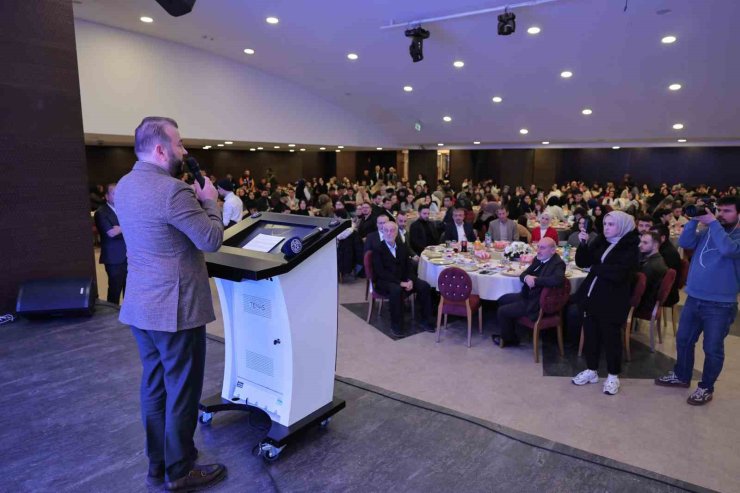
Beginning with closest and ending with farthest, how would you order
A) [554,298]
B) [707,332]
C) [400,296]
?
[707,332], [554,298], [400,296]

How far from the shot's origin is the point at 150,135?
2.04m

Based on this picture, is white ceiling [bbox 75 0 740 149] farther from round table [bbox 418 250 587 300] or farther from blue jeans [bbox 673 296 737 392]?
blue jeans [bbox 673 296 737 392]

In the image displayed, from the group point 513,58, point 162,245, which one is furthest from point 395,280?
point 513,58

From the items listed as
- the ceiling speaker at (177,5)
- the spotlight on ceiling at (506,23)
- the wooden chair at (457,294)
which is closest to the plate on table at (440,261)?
the wooden chair at (457,294)

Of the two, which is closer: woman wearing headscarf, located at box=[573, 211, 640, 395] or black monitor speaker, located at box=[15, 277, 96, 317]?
woman wearing headscarf, located at box=[573, 211, 640, 395]

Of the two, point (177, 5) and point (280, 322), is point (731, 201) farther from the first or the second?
point (177, 5)

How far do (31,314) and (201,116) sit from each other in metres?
8.55

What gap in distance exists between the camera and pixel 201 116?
12188mm

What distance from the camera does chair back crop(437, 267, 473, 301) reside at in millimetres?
5316

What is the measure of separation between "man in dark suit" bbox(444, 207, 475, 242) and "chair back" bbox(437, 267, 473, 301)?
84.3 inches

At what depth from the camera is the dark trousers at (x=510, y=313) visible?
5.17 m

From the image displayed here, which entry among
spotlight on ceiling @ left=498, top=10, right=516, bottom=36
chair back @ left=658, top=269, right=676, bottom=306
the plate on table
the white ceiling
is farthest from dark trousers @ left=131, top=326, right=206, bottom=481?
the white ceiling

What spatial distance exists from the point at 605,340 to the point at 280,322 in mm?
3097

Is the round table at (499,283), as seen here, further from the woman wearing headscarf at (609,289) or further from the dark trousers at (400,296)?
the woman wearing headscarf at (609,289)
